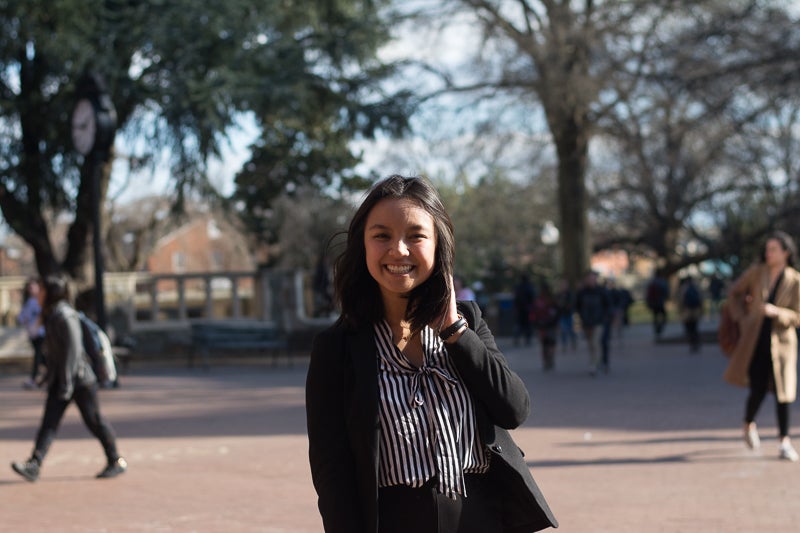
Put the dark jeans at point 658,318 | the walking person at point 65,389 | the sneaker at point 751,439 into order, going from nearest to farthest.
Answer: the walking person at point 65,389 < the sneaker at point 751,439 < the dark jeans at point 658,318

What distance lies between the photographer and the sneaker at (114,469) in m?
8.91

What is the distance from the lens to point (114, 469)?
29.5 feet

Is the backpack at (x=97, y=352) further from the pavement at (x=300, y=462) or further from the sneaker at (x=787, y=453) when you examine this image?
the sneaker at (x=787, y=453)

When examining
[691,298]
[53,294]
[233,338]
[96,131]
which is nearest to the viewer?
[53,294]

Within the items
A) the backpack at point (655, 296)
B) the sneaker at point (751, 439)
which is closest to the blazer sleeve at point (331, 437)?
the sneaker at point (751, 439)

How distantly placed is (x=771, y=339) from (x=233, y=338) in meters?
13.6

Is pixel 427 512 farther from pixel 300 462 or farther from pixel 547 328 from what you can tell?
pixel 547 328

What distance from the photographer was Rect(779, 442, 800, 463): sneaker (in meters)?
8.92

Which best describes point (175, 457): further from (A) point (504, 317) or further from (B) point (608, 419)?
(A) point (504, 317)

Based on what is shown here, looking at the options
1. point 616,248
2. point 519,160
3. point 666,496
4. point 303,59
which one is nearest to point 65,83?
point 303,59

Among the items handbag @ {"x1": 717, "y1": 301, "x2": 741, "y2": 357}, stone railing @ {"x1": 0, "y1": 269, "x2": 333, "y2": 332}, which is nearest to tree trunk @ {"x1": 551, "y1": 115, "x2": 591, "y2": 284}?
stone railing @ {"x1": 0, "y1": 269, "x2": 333, "y2": 332}

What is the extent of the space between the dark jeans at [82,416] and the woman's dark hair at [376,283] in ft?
20.3

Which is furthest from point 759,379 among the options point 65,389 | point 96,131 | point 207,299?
point 207,299

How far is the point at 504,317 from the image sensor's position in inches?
1216
